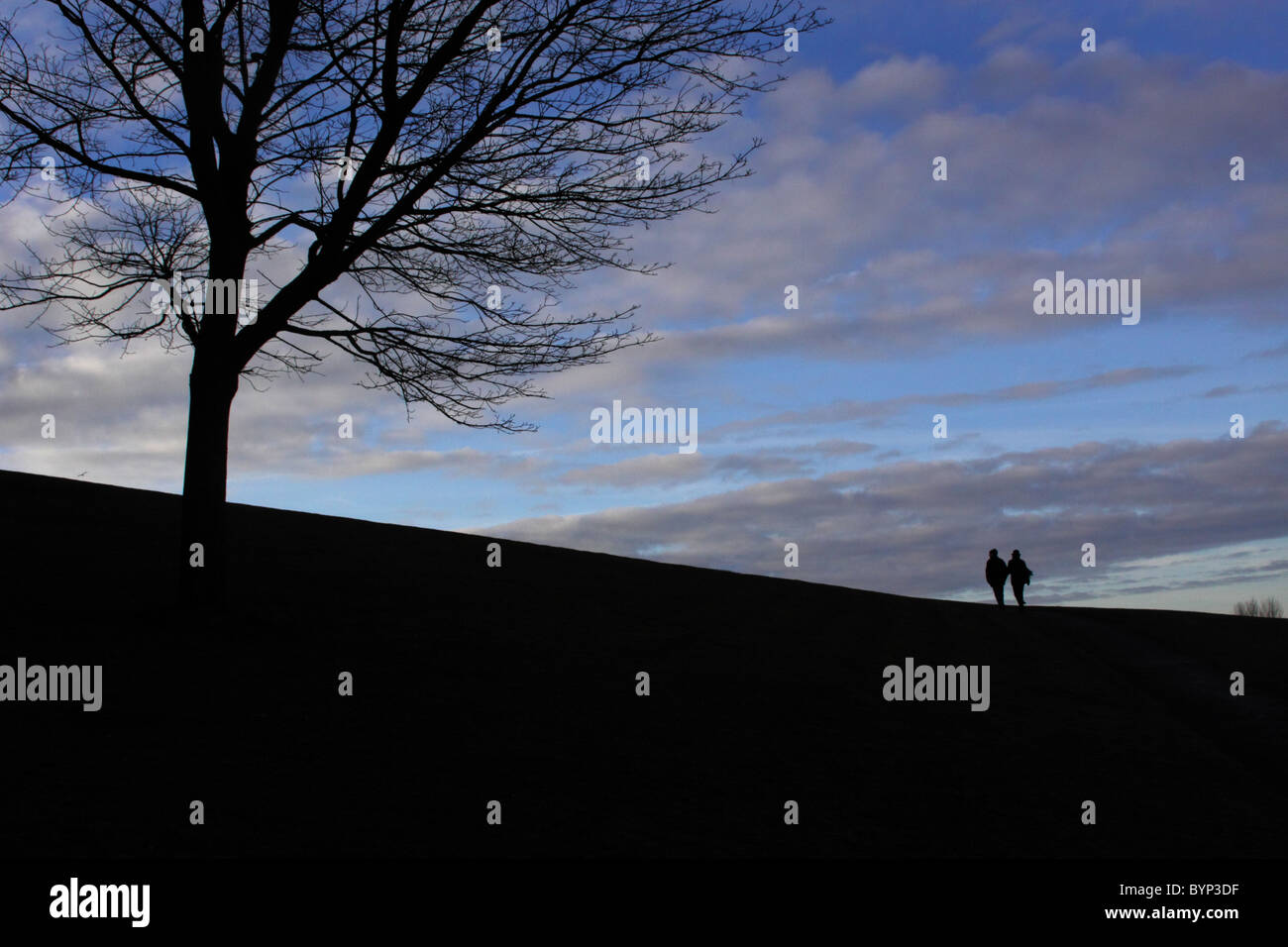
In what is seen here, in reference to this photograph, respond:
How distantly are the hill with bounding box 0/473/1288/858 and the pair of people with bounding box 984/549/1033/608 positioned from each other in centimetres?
664

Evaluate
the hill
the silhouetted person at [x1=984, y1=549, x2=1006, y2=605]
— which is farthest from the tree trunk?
the silhouetted person at [x1=984, y1=549, x2=1006, y2=605]

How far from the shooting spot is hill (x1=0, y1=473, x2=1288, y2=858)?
970cm

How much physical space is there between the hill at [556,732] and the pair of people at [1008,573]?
6.64 meters

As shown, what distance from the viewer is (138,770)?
10023mm

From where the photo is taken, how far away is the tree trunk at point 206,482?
609 inches

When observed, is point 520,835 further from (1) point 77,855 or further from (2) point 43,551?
(2) point 43,551

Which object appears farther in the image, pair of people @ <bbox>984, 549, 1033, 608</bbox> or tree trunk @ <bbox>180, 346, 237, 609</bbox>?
pair of people @ <bbox>984, 549, 1033, 608</bbox>

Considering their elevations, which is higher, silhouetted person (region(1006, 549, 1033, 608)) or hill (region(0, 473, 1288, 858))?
silhouetted person (region(1006, 549, 1033, 608))

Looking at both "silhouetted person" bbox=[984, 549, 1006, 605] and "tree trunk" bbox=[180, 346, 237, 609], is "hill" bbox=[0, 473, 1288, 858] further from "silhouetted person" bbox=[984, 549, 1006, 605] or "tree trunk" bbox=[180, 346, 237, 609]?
"silhouetted person" bbox=[984, 549, 1006, 605]

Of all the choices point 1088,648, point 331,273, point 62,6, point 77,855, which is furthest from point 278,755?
point 1088,648

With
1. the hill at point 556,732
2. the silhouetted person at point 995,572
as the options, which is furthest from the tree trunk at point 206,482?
the silhouetted person at point 995,572

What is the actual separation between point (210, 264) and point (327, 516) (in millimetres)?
20378

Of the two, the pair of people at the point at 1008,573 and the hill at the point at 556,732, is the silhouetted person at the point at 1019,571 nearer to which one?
the pair of people at the point at 1008,573

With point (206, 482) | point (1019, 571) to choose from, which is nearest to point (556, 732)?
point (206, 482)
